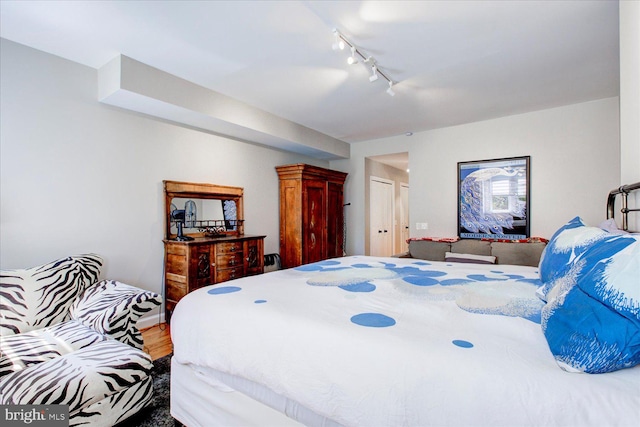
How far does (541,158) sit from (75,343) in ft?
16.7

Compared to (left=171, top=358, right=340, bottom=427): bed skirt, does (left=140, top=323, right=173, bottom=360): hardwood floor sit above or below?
below

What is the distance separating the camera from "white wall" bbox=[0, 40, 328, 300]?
2.46 metres

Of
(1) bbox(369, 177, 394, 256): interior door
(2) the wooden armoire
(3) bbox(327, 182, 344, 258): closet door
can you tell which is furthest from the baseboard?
(1) bbox(369, 177, 394, 256): interior door

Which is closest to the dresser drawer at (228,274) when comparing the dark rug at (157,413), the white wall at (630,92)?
the dark rug at (157,413)

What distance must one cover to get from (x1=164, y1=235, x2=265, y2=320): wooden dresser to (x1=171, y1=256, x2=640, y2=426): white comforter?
Answer: 1718 millimetres

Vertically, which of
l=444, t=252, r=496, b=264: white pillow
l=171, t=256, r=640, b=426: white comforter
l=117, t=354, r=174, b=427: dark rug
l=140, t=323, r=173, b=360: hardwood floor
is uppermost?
l=171, t=256, r=640, b=426: white comforter

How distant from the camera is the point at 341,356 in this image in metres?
1.01

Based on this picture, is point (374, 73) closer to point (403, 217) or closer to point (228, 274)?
point (228, 274)

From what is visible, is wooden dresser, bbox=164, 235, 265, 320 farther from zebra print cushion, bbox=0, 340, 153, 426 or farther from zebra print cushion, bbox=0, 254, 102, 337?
zebra print cushion, bbox=0, 340, 153, 426

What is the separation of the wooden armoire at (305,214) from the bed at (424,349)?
2.96 meters

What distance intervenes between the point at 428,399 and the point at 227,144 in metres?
3.89

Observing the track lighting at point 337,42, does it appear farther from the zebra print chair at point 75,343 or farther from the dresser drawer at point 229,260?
the dresser drawer at point 229,260

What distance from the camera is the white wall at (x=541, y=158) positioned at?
371cm

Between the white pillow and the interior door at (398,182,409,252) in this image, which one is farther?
the interior door at (398,182,409,252)
